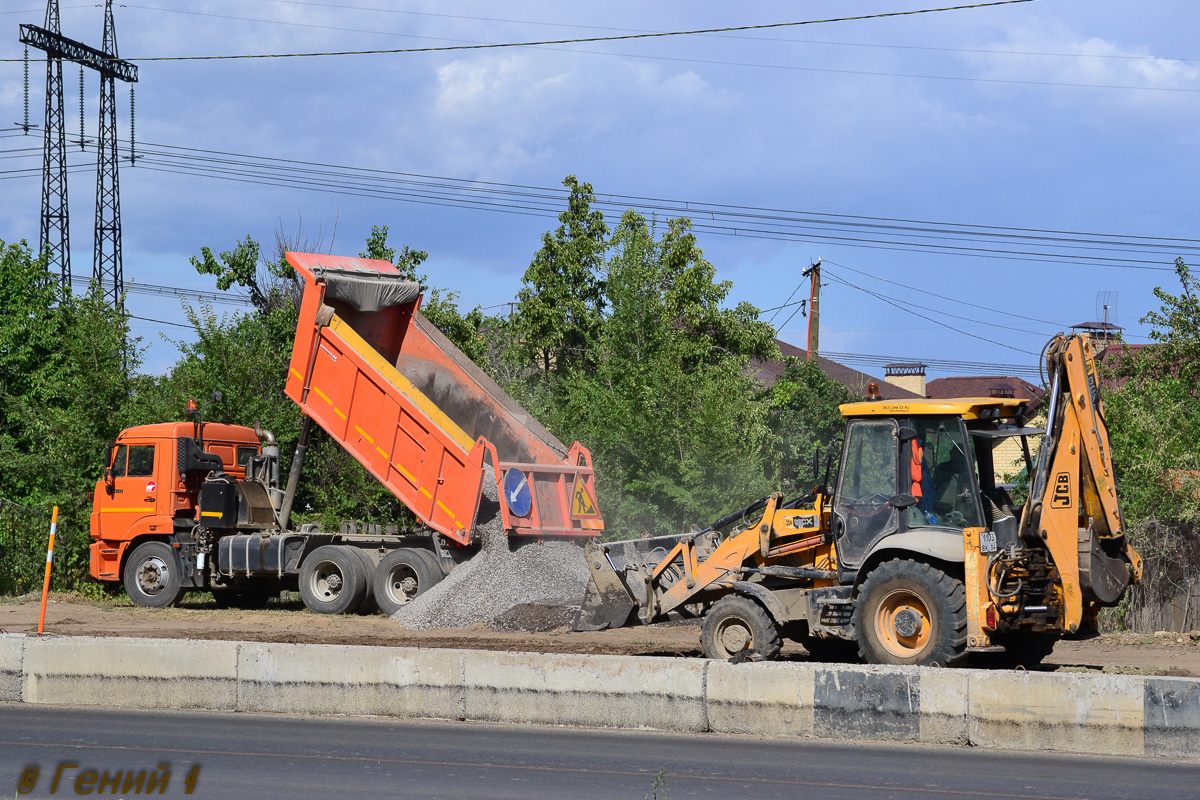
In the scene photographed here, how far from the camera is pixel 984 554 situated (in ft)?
31.2

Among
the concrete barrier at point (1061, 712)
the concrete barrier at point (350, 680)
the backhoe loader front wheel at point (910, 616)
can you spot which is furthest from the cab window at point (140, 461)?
the concrete barrier at point (1061, 712)

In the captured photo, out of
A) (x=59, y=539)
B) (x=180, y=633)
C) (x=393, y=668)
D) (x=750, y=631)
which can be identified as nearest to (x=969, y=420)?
(x=750, y=631)

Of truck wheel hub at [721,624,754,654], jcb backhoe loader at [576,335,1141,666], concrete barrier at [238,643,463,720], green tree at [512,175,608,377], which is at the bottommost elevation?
concrete barrier at [238,643,463,720]

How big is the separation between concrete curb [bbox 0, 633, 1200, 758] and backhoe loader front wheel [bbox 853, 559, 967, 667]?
1586mm

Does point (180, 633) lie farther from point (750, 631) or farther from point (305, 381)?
point (750, 631)

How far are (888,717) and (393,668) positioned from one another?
3519 mm

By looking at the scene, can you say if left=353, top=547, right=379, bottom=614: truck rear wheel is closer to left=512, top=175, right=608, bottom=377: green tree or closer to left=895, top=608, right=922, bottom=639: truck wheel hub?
left=895, top=608, right=922, bottom=639: truck wheel hub

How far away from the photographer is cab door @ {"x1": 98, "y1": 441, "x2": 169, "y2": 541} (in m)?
18.2

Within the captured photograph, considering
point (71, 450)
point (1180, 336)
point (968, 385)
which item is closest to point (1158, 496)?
point (1180, 336)

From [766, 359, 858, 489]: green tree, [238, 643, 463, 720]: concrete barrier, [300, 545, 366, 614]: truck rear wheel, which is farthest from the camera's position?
[766, 359, 858, 489]: green tree

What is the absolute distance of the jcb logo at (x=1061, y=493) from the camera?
9.45m

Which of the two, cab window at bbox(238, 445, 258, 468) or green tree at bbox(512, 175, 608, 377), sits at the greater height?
green tree at bbox(512, 175, 608, 377)

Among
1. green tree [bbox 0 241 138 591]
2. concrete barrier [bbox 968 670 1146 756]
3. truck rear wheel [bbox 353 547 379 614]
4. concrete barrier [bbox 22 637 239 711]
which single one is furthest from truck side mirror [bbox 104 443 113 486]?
concrete barrier [bbox 968 670 1146 756]

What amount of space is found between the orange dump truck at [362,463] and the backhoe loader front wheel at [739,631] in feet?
16.7
